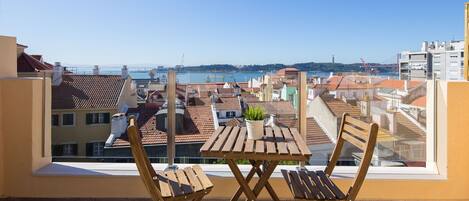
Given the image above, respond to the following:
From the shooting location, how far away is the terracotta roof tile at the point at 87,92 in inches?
119

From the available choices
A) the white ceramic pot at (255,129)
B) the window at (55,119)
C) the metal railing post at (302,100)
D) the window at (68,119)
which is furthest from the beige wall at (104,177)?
the white ceramic pot at (255,129)

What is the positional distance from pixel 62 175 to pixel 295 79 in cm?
219

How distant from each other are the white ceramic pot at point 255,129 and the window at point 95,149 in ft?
4.50

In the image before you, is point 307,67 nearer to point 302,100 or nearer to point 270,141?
point 302,100

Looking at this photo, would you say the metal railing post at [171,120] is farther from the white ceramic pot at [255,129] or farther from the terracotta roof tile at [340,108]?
the terracotta roof tile at [340,108]

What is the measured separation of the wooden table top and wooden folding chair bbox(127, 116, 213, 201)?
0.23 metres

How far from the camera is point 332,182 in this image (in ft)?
8.06

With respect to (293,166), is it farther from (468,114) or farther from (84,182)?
(84,182)

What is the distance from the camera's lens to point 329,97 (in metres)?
3.27

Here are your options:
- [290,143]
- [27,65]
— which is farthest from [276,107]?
[27,65]

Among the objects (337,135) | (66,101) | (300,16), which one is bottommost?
(337,135)

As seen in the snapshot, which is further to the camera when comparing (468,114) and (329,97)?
(329,97)

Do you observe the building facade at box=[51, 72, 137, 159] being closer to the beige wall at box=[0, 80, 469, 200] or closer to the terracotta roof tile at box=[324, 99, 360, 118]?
the beige wall at box=[0, 80, 469, 200]

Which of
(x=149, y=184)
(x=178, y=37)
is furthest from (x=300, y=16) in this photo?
(x=149, y=184)
